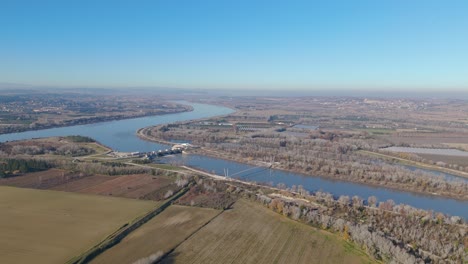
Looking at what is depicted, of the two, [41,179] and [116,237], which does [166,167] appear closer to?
[41,179]

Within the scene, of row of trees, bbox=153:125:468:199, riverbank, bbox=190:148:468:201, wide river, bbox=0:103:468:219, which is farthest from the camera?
row of trees, bbox=153:125:468:199

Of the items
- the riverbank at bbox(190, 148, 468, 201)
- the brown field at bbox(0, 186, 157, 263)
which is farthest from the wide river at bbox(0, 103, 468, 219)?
the brown field at bbox(0, 186, 157, 263)

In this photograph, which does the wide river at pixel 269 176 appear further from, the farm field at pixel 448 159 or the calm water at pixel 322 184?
the farm field at pixel 448 159

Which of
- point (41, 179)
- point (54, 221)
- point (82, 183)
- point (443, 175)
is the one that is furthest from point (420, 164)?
point (41, 179)

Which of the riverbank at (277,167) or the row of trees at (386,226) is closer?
the row of trees at (386,226)

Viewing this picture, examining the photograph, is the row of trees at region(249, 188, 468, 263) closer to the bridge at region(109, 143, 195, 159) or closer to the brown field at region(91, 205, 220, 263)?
the brown field at region(91, 205, 220, 263)

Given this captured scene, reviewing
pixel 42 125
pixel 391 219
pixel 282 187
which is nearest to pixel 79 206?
pixel 282 187

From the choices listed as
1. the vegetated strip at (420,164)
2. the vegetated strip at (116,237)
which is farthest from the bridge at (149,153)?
the vegetated strip at (420,164)
